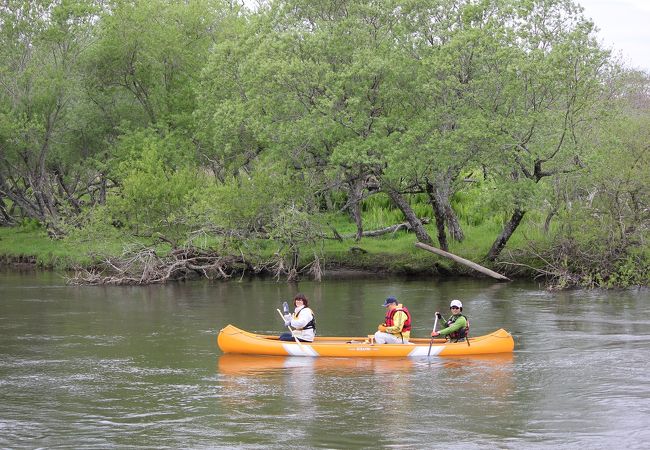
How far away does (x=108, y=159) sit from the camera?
151 feet

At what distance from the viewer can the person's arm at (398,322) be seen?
66.9 ft

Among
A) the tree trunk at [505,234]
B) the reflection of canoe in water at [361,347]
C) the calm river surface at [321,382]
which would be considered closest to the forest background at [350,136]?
the tree trunk at [505,234]

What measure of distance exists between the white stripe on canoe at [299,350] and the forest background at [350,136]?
1274cm

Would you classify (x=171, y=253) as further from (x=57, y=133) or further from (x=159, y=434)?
(x=159, y=434)

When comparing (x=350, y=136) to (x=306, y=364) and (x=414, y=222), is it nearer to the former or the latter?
(x=414, y=222)

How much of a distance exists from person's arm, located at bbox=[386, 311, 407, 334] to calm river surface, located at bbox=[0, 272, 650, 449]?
0.80 m

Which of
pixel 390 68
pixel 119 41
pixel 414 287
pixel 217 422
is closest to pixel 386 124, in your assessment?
pixel 390 68

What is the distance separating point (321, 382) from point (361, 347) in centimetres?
235

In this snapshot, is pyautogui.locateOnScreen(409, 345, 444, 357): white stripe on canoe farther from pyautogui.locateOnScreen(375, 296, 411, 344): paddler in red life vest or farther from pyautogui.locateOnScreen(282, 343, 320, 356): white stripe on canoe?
pyautogui.locateOnScreen(282, 343, 320, 356): white stripe on canoe

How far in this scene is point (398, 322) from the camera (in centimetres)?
2044

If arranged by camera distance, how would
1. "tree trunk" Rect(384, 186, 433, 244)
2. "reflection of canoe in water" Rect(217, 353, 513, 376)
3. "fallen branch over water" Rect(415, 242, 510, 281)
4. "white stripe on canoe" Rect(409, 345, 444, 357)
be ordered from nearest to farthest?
"reflection of canoe in water" Rect(217, 353, 513, 376), "white stripe on canoe" Rect(409, 345, 444, 357), "fallen branch over water" Rect(415, 242, 510, 281), "tree trunk" Rect(384, 186, 433, 244)

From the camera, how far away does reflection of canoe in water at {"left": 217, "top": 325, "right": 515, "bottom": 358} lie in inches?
793

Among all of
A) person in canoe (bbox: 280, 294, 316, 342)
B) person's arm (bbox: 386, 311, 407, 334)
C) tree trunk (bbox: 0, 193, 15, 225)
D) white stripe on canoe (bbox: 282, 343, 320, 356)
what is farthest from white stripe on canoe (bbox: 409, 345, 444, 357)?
tree trunk (bbox: 0, 193, 15, 225)

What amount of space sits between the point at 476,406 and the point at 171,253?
874 inches
